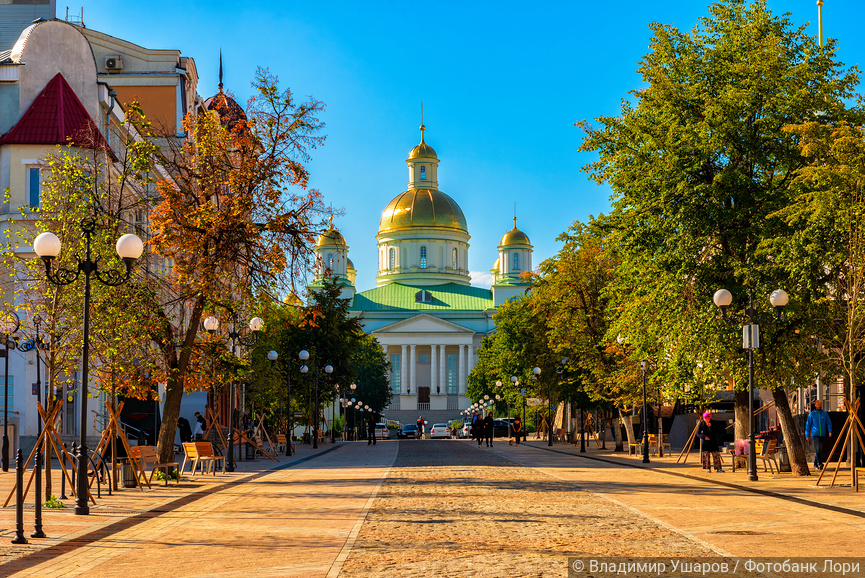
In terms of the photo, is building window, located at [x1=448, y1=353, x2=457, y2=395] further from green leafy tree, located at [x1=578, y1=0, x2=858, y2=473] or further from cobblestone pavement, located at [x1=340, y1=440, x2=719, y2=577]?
cobblestone pavement, located at [x1=340, y1=440, x2=719, y2=577]

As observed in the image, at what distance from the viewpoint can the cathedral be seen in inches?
5787

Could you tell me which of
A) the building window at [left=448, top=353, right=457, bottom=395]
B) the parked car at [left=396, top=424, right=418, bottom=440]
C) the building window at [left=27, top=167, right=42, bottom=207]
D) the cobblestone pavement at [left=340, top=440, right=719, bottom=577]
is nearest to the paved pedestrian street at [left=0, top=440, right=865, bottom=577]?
the cobblestone pavement at [left=340, top=440, right=719, bottom=577]

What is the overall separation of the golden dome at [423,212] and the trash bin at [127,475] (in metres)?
129

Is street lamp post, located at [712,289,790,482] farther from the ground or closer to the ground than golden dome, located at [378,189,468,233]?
closer to the ground

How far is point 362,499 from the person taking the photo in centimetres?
2016

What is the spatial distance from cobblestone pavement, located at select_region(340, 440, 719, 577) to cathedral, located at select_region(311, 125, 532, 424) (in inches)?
4731

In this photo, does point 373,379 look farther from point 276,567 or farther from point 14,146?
point 276,567

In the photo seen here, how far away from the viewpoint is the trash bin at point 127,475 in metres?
23.4

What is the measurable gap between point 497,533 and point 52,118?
2871 centimetres

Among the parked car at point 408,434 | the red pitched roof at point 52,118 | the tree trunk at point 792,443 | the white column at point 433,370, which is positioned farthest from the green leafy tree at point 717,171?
the white column at point 433,370

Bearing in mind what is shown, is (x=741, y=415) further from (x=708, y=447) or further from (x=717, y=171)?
(x=717, y=171)

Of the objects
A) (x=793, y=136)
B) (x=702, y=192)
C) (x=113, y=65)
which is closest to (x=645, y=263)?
(x=702, y=192)

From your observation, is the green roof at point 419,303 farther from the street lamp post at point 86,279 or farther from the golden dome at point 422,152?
the street lamp post at point 86,279

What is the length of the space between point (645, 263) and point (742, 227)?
103 inches
